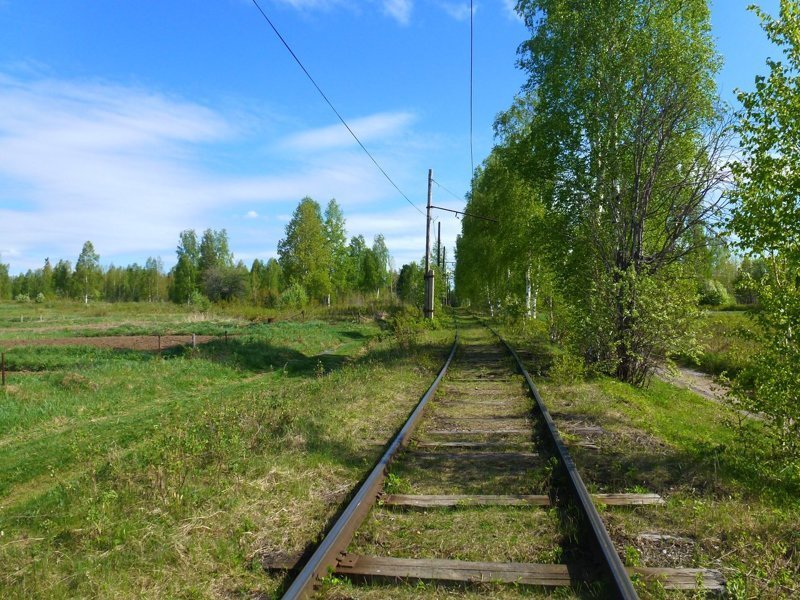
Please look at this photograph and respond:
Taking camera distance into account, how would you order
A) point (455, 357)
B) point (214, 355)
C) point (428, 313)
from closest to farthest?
point (455, 357), point (214, 355), point (428, 313)

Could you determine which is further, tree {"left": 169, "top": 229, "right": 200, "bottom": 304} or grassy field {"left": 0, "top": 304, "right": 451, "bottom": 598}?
tree {"left": 169, "top": 229, "right": 200, "bottom": 304}

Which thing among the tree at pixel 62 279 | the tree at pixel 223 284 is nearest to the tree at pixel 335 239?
the tree at pixel 223 284

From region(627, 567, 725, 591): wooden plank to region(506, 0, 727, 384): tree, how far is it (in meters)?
8.32

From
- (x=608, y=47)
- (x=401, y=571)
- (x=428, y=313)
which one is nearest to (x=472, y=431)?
(x=401, y=571)

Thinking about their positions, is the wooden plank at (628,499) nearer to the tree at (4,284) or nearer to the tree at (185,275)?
the tree at (185,275)

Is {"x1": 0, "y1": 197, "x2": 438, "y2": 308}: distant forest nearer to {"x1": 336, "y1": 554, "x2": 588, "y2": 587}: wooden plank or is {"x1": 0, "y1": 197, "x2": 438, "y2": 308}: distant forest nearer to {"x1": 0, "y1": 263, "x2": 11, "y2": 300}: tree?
{"x1": 0, "y1": 263, "x2": 11, "y2": 300}: tree

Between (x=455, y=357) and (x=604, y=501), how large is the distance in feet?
39.9

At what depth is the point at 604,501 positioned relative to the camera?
188 inches

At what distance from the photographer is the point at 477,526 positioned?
4383mm

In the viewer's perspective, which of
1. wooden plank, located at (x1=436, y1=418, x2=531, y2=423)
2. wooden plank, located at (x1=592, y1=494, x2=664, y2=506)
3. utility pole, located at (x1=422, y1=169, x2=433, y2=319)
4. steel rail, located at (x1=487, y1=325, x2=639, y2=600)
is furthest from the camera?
utility pole, located at (x1=422, y1=169, x2=433, y2=319)

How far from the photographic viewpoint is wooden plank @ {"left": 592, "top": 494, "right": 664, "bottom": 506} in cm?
477

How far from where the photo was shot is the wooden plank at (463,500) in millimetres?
4820

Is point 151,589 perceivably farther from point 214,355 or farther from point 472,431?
point 214,355

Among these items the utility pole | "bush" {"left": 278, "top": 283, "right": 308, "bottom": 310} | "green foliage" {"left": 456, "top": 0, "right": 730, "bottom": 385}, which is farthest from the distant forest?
"green foliage" {"left": 456, "top": 0, "right": 730, "bottom": 385}
